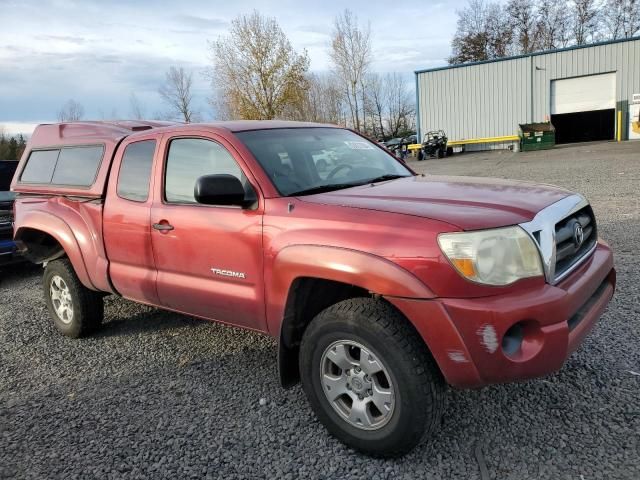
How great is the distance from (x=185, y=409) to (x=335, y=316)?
53.3 inches

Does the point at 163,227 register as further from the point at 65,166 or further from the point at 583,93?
the point at 583,93

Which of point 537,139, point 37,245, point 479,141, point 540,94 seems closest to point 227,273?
point 37,245

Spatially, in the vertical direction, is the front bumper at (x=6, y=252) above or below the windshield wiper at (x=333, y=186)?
below

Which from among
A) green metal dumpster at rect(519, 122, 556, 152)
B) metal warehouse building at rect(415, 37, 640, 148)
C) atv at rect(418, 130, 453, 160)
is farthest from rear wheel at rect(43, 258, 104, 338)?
metal warehouse building at rect(415, 37, 640, 148)

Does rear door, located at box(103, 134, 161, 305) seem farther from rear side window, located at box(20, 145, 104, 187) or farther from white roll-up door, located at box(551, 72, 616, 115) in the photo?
white roll-up door, located at box(551, 72, 616, 115)

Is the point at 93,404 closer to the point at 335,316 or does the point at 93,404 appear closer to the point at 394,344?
the point at 335,316

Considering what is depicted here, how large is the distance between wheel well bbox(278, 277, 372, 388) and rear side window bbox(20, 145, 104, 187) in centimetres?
237

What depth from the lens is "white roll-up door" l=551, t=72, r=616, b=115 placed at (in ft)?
91.0

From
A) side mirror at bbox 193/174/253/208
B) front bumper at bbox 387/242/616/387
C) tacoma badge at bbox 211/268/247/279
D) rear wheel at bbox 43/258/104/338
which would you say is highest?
side mirror at bbox 193/174/253/208

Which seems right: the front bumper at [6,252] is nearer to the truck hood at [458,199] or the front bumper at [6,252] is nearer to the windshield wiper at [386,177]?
the windshield wiper at [386,177]

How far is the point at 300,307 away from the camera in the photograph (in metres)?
2.88

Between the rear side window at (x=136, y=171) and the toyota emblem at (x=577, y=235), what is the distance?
2826mm

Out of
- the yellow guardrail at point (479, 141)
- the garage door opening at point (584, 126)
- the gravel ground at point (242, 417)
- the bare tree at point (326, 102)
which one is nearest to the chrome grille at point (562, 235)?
the gravel ground at point (242, 417)

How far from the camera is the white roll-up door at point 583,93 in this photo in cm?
2775
